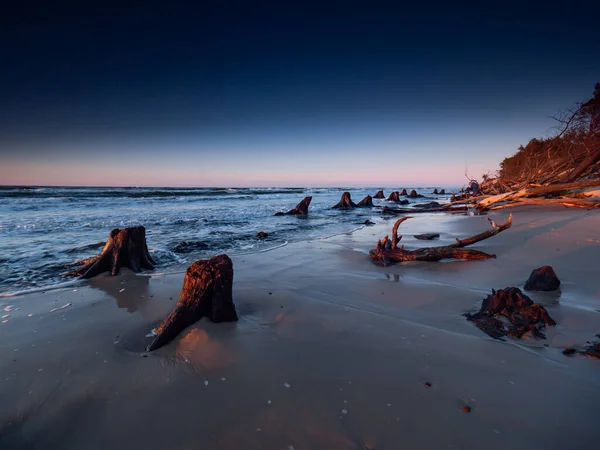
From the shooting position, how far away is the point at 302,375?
271 centimetres

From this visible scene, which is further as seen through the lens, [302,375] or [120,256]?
[120,256]

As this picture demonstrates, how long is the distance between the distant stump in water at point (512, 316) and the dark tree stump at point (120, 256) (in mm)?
6886

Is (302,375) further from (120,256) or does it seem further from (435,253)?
(120,256)

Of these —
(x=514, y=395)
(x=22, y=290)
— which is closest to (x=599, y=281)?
(x=514, y=395)

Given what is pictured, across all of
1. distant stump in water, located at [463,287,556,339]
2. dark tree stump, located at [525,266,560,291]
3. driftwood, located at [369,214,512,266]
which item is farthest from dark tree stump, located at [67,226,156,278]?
dark tree stump, located at [525,266,560,291]

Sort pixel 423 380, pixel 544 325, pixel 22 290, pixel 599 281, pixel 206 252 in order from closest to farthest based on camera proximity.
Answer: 1. pixel 423 380
2. pixel 544 325
3. pixel 599 281
4. pixel 22 290
5. pixel 206 252

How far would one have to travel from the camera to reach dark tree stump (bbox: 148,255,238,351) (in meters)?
3.65

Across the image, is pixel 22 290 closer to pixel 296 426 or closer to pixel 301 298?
pixel 301 298

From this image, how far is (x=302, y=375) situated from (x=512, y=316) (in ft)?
9.13

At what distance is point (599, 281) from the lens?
4688 mm

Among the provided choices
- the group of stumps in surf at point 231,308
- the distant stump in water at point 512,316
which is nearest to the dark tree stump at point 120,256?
the group of stumps in surf at point 231,308

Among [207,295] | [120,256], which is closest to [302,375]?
[207,295]

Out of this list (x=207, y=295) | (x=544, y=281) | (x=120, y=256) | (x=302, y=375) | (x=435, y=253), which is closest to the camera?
(x=302, y=375)

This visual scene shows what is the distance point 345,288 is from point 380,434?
3.27 meters
